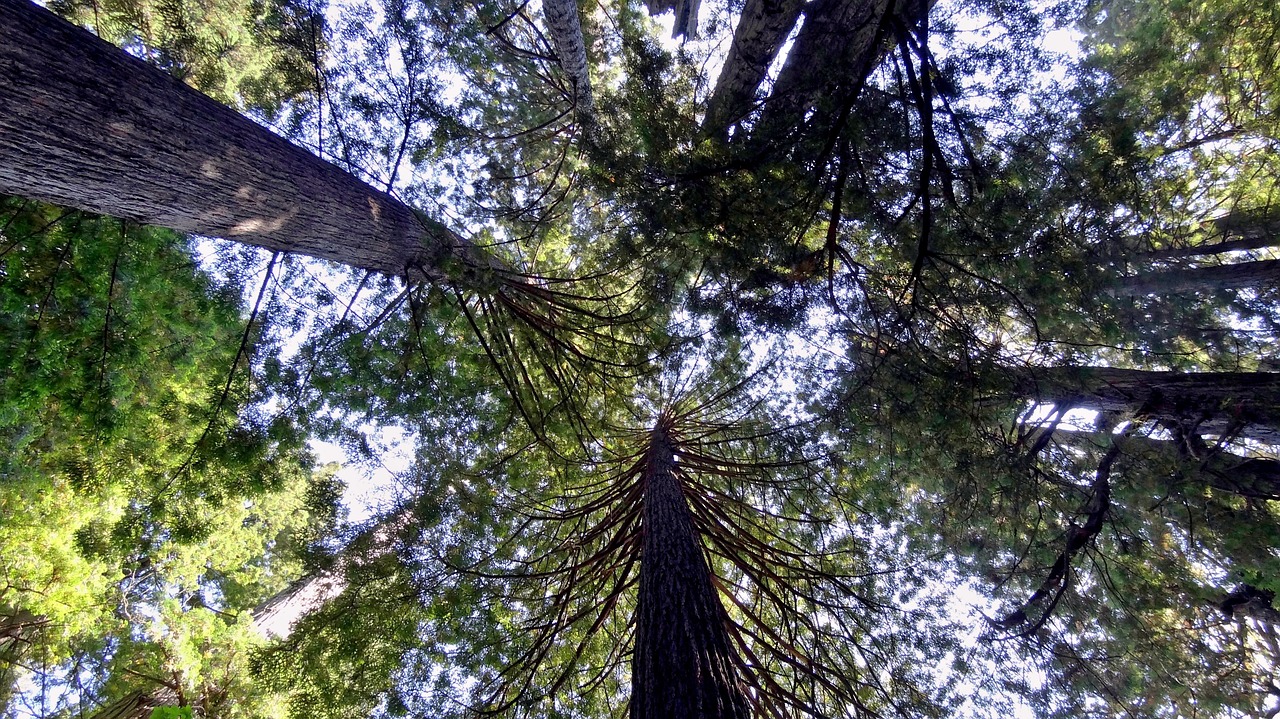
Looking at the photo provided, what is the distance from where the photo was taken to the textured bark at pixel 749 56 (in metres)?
3.94

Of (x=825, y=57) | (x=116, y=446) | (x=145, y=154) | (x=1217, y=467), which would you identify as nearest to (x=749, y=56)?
(x=825, y=57)

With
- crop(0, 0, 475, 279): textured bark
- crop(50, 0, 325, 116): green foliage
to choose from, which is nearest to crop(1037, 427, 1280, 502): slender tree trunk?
crop(0, 0, 475, 279): textured bark

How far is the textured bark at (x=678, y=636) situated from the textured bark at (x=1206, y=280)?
467 cm

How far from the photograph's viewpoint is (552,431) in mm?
5445

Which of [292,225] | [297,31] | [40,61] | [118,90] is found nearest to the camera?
[40,61]

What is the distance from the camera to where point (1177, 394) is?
13.5 ft

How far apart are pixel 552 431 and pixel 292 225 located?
319cm

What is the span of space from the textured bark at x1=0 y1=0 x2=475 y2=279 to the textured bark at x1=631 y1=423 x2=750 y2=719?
9.57 ft

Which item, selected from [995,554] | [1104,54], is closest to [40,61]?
[995,554]

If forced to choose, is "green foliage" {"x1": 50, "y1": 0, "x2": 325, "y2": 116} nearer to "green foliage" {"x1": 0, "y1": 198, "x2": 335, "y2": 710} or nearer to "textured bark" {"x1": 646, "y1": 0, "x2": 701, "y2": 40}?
"green foliage" {"x1": 0, "y1": 198, "x2": 335, "y2": 710}

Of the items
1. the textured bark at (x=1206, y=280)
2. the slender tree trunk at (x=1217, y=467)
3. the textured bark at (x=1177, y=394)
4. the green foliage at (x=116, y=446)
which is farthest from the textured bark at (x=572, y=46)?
the slender tree trunk at (x=1217, y=467)

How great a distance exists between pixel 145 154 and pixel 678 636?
3.39 meters

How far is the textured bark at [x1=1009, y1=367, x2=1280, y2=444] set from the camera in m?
3.76

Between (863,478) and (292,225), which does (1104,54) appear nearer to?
(863,478)
